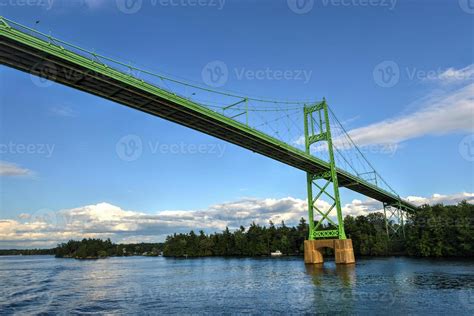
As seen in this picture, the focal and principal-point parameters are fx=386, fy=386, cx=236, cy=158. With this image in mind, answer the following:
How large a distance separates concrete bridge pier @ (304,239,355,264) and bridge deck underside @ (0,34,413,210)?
10.6 meters

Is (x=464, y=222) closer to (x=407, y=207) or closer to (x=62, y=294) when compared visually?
(x=407, y=207)

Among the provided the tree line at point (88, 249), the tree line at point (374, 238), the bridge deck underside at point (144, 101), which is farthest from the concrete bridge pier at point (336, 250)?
the tree line at point (88, 249)

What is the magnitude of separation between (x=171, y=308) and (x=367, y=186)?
50546 millimetres

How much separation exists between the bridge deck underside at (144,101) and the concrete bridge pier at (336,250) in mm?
10642

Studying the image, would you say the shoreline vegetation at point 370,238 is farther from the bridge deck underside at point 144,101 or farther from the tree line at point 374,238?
the bridge deck underside at point 144,101

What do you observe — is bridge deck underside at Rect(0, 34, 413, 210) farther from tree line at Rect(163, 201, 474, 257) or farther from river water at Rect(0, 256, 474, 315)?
tree line at Rect(163, 201, 474, 257)

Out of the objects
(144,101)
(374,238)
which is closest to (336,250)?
(144,101)

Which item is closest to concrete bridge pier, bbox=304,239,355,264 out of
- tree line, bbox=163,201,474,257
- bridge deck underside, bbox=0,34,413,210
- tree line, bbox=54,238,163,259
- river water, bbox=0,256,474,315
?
bridge deck underside, bbox=0,34,413,210

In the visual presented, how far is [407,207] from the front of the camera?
3561 inches

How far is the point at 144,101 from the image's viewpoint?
3500 cm

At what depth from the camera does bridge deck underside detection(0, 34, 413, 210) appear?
2652cm

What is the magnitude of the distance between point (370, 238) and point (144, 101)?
6733 centimetres

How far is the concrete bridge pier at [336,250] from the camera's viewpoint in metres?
52.3

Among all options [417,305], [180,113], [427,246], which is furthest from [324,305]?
[427,246]
